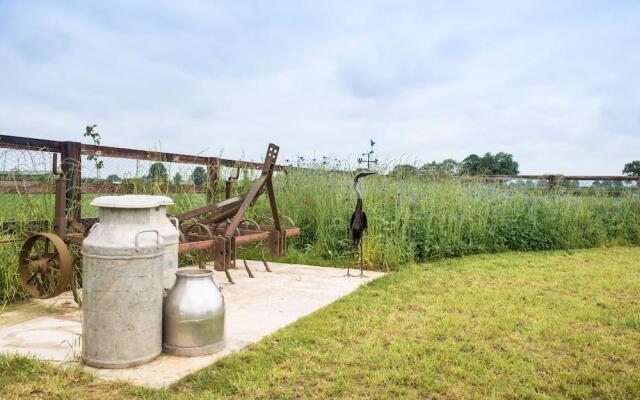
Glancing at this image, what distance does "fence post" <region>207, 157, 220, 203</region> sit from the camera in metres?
7.69

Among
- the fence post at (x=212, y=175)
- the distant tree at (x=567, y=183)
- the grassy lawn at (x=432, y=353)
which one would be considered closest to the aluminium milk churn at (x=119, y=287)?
the grassy lawn at (x=432, y=353)

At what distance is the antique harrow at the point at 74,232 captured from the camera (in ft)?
13.6

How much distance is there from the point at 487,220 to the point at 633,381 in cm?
601

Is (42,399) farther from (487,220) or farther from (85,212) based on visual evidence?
(487,220)

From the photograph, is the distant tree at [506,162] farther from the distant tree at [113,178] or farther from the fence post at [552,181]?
the distant tree at [113,178]

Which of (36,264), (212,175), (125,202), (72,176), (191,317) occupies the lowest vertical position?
(191,317)

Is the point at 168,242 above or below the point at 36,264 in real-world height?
above

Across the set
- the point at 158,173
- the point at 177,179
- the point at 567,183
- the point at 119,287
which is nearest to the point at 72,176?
the point at 158,173

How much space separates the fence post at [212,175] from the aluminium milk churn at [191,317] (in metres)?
4.45

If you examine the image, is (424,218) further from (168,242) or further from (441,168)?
(168,242)

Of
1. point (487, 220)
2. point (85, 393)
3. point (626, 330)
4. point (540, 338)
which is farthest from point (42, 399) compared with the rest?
point (487, 220)

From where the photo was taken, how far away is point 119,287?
3043mm

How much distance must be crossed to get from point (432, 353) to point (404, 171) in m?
6.96

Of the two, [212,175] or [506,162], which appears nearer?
[212,175]
